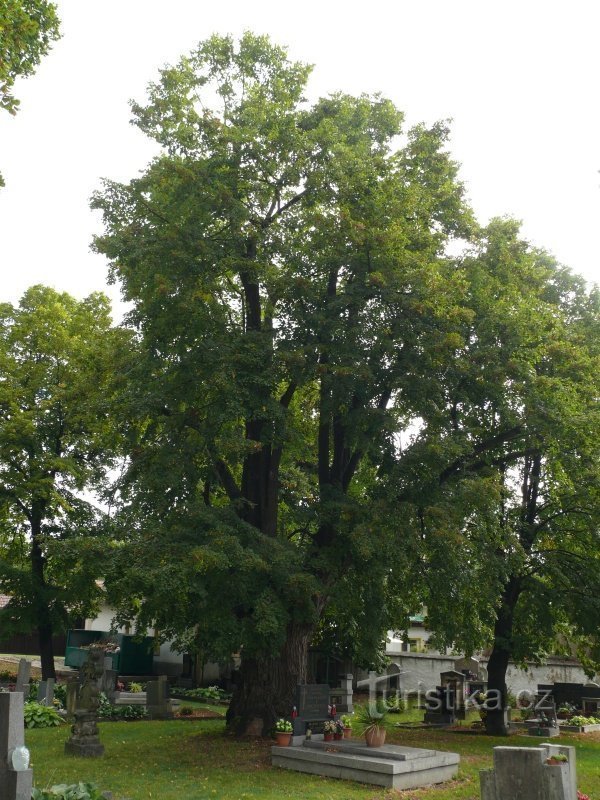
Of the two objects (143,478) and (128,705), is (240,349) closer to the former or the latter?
(143,478)

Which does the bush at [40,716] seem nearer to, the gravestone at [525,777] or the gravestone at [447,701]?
the gravestone at [447,701]

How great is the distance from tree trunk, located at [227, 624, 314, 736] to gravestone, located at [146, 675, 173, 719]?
5289 mm

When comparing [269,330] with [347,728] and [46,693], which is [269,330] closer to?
[347,728]

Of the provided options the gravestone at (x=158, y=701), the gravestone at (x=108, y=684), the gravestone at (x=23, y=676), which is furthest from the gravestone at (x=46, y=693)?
the gravestone at (x=158, y=701)

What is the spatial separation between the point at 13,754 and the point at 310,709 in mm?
8464

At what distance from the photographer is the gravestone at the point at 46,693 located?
2295 centimetres

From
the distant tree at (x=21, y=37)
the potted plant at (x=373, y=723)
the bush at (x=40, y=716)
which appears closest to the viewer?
the distant tree at (x=21, y=37)

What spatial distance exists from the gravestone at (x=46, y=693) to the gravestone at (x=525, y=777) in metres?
18.1

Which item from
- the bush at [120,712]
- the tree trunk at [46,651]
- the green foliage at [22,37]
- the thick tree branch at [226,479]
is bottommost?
the bush at [120,712]

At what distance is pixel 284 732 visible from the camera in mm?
15914

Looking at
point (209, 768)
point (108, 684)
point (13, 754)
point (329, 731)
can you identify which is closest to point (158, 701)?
point (108, 684)

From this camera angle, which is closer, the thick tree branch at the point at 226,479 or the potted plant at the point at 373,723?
the potted plant at the point at 373,723

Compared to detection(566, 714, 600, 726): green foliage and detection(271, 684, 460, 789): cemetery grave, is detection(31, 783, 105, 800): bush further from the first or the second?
detection(566, 714, 600, 726): green foliage

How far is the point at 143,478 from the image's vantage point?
17.0 meters
